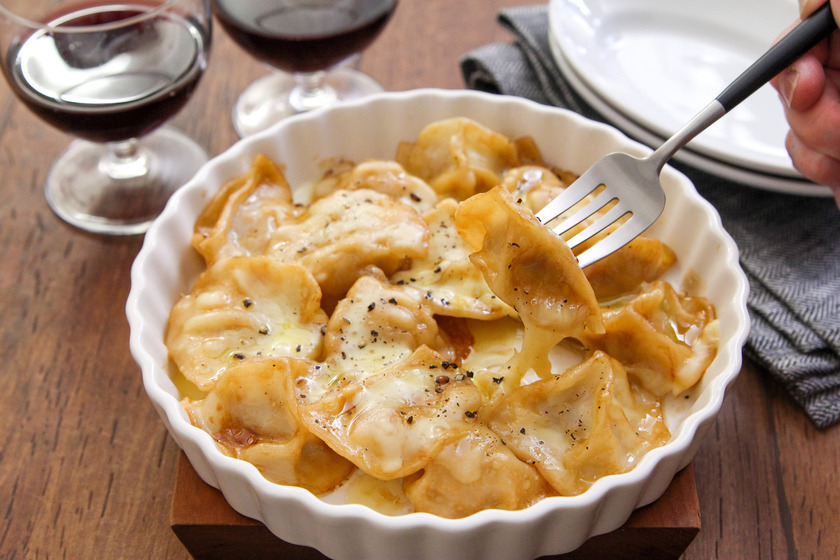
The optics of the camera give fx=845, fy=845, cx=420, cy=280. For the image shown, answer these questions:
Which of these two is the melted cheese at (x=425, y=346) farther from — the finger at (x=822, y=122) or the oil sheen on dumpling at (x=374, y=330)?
the finger at (x=822, y=122)

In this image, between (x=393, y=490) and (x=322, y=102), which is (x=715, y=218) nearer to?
(x=393, y=490)

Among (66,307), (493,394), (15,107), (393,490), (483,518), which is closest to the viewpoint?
(483,518)

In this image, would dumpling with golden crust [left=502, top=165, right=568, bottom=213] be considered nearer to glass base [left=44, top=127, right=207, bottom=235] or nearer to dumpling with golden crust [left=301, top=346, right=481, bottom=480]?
Answer: dumpling with golden crust [left=301, top=346, right=481, bottom=480]

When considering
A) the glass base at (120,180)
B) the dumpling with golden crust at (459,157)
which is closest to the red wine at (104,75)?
the glass base at (120,180)

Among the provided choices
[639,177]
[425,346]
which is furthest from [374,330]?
[639,177]

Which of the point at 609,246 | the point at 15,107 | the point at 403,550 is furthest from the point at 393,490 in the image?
the point at 15,107

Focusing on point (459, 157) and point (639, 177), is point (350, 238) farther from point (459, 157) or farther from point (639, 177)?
point (639, 177)
